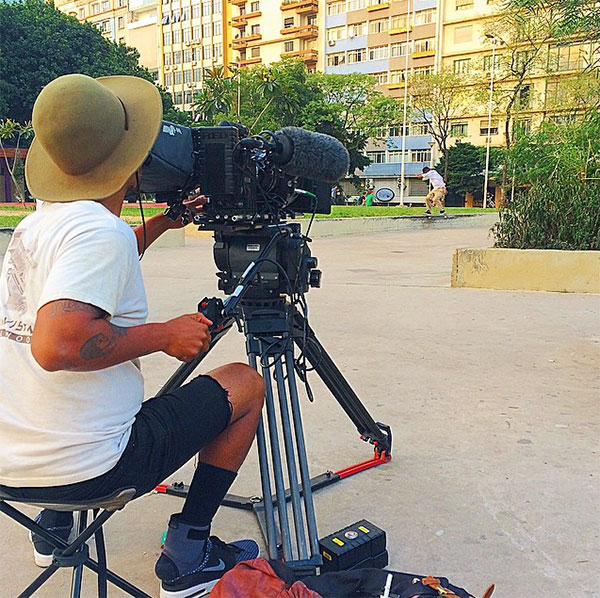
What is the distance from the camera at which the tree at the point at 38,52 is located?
108 feet

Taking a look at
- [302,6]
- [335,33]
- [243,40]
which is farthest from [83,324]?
[243,40]

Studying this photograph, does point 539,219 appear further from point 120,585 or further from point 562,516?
point 120,585

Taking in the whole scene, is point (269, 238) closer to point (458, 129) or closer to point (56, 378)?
point (56, 378)

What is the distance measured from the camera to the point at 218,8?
60.5 metres

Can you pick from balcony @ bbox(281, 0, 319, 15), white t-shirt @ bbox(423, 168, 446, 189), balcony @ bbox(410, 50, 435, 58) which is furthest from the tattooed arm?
balcony @ bbox(281, 0, 319, 15)

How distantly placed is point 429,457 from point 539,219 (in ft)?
16.6

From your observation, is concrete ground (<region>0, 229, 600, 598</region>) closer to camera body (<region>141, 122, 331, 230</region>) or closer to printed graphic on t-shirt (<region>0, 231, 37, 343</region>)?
printed graphic on t-shirt (<region>0, 231, 37, 343</region>)

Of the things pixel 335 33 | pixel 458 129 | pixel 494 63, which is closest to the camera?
pixel 494 63

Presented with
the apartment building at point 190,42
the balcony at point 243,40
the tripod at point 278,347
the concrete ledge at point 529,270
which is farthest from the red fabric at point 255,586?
the apartment building at point 190,42

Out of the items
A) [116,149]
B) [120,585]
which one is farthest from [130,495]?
[116,149]

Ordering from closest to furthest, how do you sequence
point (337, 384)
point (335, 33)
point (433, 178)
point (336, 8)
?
point (337, 384), point (433, 178), point (336, 8), point (335, 33)

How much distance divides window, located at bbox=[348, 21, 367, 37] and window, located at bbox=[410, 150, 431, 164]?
10.5 m

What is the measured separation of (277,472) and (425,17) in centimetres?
4982

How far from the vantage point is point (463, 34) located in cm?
4416
